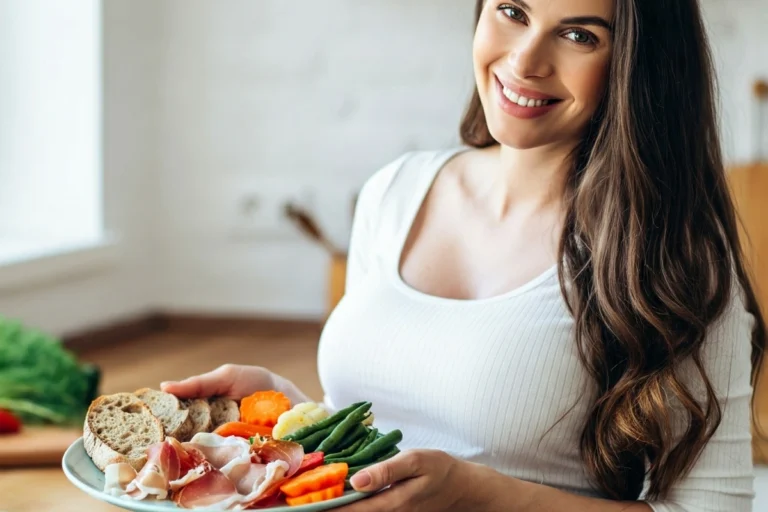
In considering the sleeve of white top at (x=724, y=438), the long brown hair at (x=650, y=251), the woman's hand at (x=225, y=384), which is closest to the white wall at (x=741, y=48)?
the long brown hair at (x=650, y=251)

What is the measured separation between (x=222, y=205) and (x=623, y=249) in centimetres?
272

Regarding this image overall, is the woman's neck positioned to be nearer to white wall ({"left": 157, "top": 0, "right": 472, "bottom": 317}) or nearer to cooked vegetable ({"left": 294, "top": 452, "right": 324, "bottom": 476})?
cooked vegetable ({"left": 294, "top": 452, "right": 324, "bottom": 476})

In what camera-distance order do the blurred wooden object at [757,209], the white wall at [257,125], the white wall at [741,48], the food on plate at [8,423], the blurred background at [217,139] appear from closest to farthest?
the food on plate at [8,423] → the blurred wooden object at [757,209] → the blurred background at [217,139] → the white wall at [741,48] → the white wall at [257,125]

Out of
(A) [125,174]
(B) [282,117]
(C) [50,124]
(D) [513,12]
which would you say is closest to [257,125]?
(B) [282,117]

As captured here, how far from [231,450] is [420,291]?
1.48ft

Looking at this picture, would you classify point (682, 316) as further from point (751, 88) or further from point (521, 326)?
point (751, 88)

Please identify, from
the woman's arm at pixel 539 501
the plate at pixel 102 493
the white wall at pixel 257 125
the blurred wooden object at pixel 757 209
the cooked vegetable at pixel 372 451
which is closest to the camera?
the plate at pixel 102 493

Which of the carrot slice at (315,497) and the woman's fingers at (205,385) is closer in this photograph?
the carrot slice at (315,497)

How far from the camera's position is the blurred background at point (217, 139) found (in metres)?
3.35

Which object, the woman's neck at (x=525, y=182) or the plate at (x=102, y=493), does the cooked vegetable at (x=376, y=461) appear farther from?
the woman's neck at (x=525, y=182)

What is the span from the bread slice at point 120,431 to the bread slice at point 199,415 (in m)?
0.07

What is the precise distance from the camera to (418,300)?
1.41 m

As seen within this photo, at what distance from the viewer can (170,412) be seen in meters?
1.25

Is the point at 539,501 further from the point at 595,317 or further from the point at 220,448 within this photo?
the point at 220,448
